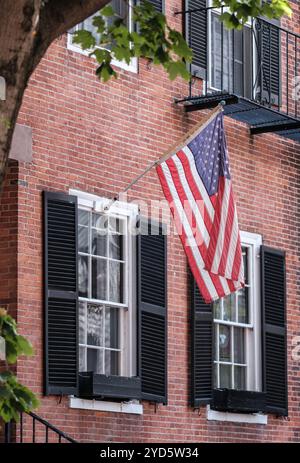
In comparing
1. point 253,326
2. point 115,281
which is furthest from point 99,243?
point 253,326

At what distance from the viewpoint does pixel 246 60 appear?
814 inches

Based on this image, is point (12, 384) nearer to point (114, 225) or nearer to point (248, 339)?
point (114, 225)

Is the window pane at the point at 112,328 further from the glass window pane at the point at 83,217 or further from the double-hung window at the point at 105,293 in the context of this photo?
the glass window pane at the point at 83,217

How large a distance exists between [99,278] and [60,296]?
973 millimetres

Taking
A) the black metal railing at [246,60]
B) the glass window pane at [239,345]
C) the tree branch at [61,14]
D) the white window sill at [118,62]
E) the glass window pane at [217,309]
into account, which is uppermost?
the black metal railing at [246,60]

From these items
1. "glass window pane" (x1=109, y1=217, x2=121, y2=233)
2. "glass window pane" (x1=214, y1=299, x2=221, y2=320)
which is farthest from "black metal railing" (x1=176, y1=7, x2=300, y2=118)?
"glass window pane" (x1=214, y1=299, x2=221, y2=320)

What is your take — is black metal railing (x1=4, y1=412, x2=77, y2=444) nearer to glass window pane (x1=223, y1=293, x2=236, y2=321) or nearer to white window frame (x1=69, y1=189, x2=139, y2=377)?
white window frame (x1=69, y1=189, x2=139, y2=377)

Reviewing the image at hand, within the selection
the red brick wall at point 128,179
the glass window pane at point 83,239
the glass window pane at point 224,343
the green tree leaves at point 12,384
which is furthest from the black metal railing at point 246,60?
the green tree leaves at point 12,384

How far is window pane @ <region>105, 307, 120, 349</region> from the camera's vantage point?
17.8 m

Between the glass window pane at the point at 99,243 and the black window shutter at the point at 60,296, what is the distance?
2.03 ft

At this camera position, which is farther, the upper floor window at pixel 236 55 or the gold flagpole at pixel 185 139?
the upper floor window at pixel 236 55

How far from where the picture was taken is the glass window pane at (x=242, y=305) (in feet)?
65.5
